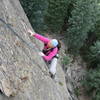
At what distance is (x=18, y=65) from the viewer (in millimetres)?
8008

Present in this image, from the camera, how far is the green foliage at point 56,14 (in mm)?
24047

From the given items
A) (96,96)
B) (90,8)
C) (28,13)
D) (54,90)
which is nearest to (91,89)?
(96,96)

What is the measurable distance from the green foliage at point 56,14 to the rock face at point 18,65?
46.5 feet

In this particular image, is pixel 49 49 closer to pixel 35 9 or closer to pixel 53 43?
pixel 53 43

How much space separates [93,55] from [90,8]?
17.0 feet

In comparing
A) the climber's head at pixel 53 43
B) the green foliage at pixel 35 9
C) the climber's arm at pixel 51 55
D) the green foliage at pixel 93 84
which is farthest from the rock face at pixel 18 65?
the green foliage at pixel 93 84

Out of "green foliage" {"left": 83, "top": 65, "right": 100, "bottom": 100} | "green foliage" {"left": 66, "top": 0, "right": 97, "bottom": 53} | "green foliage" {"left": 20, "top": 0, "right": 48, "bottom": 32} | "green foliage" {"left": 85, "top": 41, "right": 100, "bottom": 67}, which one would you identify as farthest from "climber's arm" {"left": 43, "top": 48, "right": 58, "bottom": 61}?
"green foliage" {"left": 85, "top": 41, "right": 100, "bottom": 67}

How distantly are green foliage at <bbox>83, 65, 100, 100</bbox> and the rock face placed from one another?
12.3m

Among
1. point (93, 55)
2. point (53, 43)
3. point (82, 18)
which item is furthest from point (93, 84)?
point (53, 43)

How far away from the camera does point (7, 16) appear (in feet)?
29.0

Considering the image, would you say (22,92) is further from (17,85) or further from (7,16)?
(7,16)

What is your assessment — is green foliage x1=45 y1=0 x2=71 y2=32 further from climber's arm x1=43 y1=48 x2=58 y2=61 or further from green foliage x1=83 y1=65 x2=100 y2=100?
climber's arm x1=43 y1=48 x2=58 y2=61

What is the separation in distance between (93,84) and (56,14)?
28.2 ft

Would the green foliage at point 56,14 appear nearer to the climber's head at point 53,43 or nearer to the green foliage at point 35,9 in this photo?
the green foliage at point 35,9
